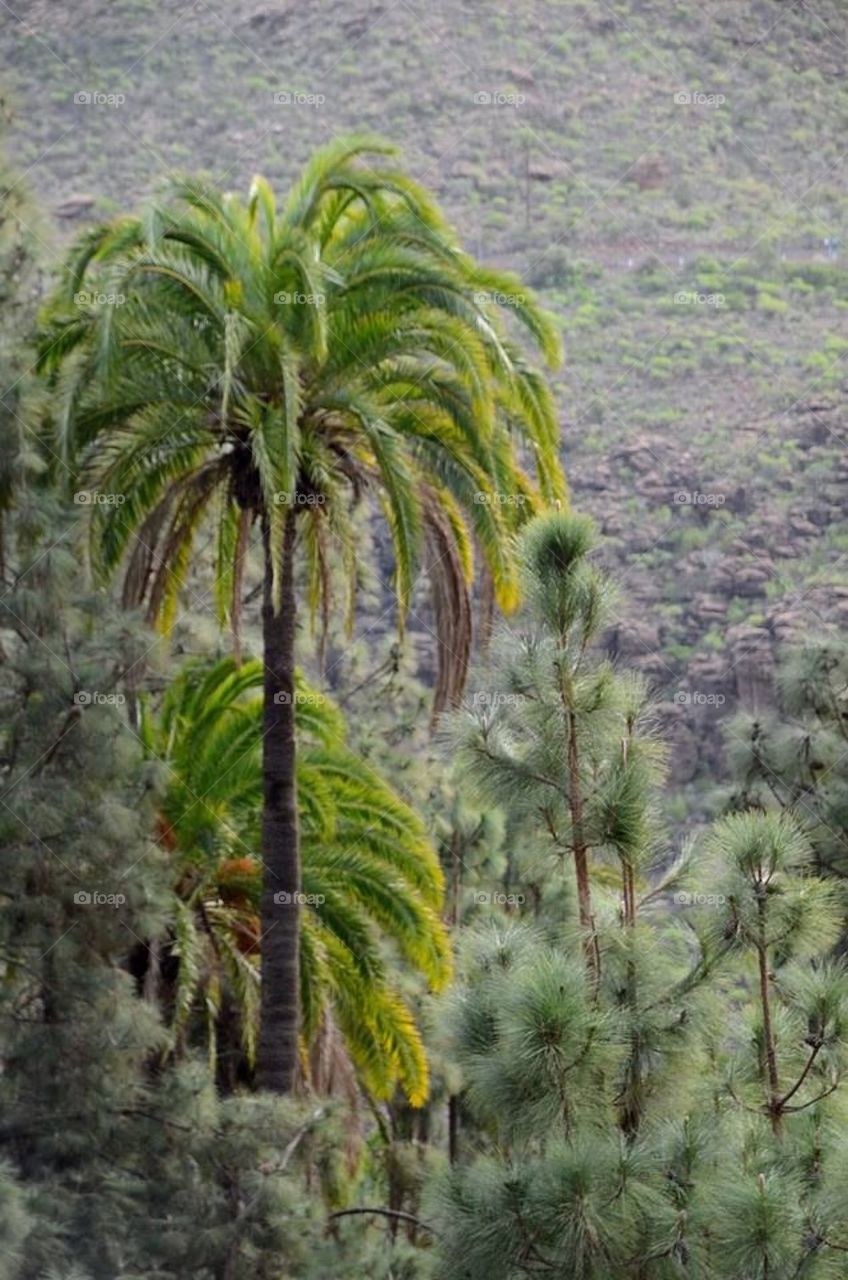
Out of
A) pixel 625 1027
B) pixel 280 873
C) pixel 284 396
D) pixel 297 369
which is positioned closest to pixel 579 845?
pixel 625 1027

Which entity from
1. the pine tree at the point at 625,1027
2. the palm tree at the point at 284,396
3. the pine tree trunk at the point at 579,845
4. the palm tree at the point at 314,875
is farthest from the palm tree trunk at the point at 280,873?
the pine tree trunk at the point at 579,845

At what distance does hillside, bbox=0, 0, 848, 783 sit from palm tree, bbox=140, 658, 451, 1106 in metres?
22.2

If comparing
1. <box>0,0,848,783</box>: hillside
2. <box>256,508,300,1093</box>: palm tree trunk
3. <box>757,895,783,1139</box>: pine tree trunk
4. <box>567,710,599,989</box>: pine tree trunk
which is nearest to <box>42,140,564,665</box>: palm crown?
<box>256,508,300,1093</box>: palm tree trunk

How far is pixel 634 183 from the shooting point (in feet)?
197

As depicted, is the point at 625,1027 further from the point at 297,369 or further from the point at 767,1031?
the point at 297,369

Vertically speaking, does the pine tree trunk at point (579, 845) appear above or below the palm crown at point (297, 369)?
below

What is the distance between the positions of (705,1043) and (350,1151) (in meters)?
6.47

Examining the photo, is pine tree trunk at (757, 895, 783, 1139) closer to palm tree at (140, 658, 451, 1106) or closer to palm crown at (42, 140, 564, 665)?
palm crown at (42, 140, 564, 665)

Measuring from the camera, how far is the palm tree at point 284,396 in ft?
46.2

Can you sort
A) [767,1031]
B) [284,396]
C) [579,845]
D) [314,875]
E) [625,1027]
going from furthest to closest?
[314,875], [284,396], [579,845], [767,1031], [625,1027]

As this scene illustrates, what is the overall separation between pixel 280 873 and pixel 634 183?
4818 centimetres

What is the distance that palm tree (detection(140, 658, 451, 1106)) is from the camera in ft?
51.2

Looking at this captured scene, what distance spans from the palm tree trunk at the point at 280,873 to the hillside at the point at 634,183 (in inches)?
945

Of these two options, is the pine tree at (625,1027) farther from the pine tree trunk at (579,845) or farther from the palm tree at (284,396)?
the palm tree at (284,396)
